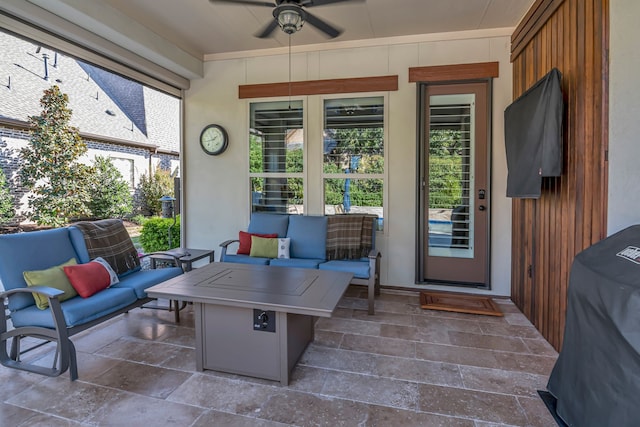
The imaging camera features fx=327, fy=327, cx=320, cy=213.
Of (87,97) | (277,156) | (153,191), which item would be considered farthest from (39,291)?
(87,97)

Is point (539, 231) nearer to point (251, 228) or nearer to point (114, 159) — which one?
point (251, 228)

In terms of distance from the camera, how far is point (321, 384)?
6.91 feet

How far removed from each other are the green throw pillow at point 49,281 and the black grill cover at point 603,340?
3084mm

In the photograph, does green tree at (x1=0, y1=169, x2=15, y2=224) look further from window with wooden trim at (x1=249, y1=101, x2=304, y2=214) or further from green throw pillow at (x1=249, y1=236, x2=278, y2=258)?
green throw pillow at (x1=249, y1=236, x2=278, y2=258)

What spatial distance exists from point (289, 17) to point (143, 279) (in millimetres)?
2462

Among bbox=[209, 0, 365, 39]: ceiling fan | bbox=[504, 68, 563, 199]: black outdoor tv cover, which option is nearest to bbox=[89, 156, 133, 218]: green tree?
bbox=[209, 0, 365, 39]: ceiling fan

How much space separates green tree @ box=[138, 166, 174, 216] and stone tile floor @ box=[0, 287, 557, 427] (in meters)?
5.48

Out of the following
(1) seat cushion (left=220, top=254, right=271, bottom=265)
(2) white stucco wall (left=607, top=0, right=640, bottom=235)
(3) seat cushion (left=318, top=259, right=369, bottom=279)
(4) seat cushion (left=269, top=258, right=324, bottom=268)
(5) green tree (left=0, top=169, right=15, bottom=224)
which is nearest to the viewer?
(2) white stucco wall (left=607, top=0, right=640, bottom=235)

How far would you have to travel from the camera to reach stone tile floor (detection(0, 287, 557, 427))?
179 cm

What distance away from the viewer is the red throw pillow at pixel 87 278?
7.96 feet

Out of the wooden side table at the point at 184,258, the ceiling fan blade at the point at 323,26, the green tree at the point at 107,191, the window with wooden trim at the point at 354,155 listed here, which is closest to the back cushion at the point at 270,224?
the window with wooden trim at the point at 354,155

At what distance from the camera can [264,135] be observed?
4.55m

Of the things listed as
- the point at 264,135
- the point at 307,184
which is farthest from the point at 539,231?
the point at 264,135

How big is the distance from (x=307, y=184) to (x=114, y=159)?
5.27m
